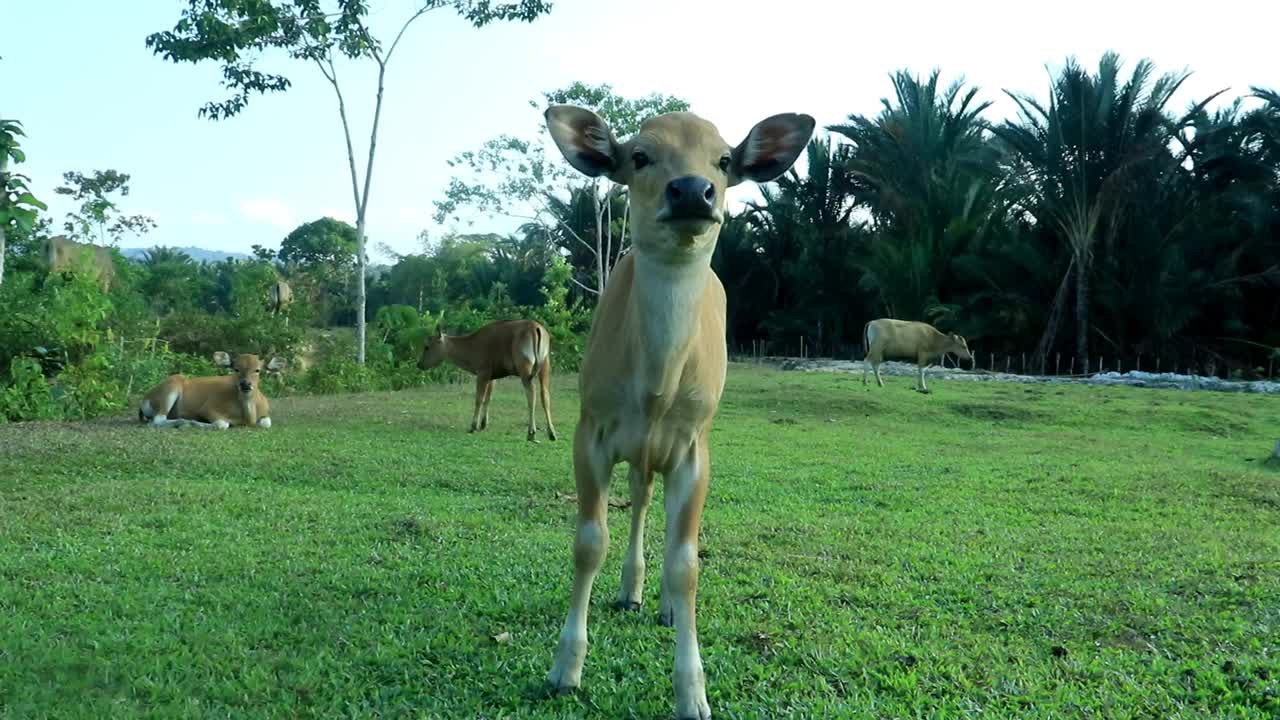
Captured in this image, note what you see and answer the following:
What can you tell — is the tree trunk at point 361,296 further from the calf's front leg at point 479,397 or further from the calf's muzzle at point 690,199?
the calf's muzzle at point 690,199

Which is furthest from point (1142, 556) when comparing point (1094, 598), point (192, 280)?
point (192, 280)

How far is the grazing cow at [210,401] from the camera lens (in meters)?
10.5

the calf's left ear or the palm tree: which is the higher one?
the palm tree

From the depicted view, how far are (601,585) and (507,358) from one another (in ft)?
22.4

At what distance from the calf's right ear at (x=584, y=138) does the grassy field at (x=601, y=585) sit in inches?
71.5

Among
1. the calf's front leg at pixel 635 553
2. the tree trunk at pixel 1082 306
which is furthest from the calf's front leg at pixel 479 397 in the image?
the tree trunk at pixel 1082 306

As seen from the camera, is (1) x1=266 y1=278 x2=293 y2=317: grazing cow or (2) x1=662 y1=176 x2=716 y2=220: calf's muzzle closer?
(2) x1=662 y1=176 x2=716 y2=220: calf's muzzle

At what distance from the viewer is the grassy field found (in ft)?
11.1

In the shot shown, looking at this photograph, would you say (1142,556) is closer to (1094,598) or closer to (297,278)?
(1094,598)

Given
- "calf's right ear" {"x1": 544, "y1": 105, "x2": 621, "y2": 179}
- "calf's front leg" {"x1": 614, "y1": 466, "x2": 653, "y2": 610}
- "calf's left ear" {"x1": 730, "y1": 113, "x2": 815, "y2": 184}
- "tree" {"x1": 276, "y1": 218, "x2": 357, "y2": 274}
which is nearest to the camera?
"calf's right ear" {"x1": 544, "y1": 105, "x2": 621, "y2": 179}

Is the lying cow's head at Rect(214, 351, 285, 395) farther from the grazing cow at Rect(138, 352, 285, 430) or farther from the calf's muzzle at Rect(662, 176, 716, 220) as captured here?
the calf's muzzle at Rect(662, 176, 716, 220)

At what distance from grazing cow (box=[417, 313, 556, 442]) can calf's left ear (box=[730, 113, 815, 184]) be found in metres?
6.86

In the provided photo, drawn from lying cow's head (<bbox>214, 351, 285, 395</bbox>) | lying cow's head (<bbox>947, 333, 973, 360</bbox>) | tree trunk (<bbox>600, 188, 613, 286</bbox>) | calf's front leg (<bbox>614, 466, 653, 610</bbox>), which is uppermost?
tree trunk (<bbox>600, 188, 613, 286</bbox>)

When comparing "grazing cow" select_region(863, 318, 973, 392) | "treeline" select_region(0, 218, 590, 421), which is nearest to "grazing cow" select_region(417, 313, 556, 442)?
"treeline" select_region(0, 218, 590, 421)
